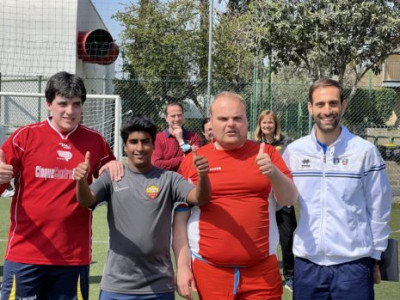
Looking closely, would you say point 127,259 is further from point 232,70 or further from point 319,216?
point 232,70

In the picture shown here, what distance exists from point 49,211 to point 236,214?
3.83ft

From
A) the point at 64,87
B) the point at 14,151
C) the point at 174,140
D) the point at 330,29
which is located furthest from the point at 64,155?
the point at 330,29

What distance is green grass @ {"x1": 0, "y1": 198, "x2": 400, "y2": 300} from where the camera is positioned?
683cm

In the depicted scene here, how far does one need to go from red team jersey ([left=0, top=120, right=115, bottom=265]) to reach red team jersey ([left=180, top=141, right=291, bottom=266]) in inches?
32.5

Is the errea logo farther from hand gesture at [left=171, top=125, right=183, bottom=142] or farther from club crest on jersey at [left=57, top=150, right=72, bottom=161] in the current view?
hand gesture at [left=171, top=125, right=183, bottom=142]

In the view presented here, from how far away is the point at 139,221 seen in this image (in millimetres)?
3896

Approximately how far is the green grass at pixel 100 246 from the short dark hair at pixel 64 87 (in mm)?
2863

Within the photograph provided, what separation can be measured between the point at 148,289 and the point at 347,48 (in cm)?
1536

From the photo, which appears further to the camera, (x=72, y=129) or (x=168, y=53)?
(x=168, y=53)

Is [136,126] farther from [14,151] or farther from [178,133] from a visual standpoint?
[178,133]

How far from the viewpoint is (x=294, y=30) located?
1788 cm

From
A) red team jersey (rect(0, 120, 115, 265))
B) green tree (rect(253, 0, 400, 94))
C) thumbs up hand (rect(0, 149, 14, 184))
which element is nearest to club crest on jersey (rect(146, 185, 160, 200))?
red team jersey (rect(0, 120, 115, 265))

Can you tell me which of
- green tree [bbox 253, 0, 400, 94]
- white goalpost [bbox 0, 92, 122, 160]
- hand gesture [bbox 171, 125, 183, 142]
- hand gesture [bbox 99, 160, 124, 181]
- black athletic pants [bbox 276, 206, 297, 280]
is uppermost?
green tree [bbox 253, 0, 400, 94]

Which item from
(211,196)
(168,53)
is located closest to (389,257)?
(211,196)
